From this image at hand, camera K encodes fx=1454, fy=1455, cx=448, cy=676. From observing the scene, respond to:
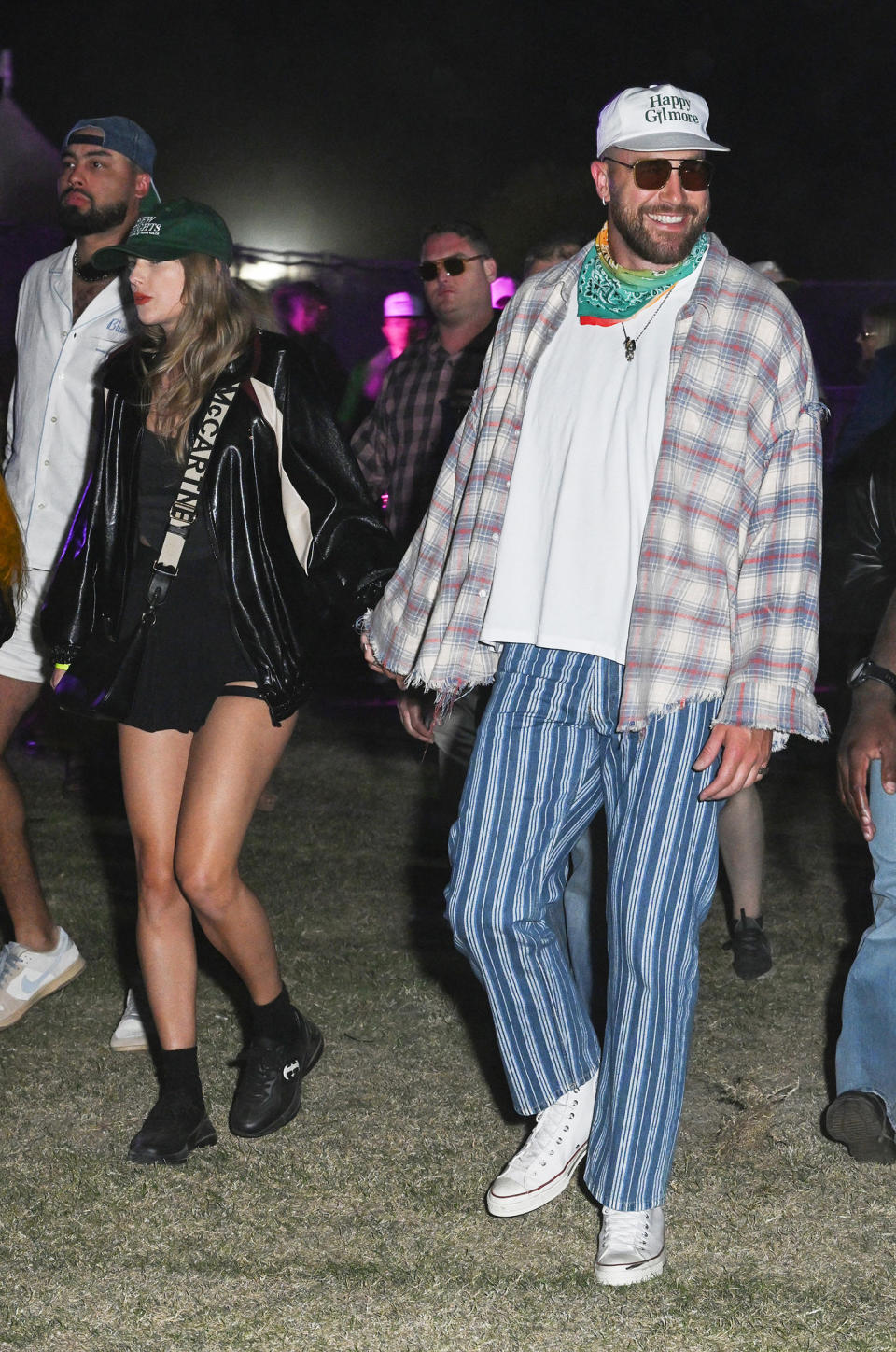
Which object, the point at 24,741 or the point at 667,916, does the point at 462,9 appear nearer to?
the point at 24,741

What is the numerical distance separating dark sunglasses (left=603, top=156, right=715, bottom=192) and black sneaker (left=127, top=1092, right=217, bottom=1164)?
231 centimetres

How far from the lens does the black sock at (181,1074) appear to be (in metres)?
3.49

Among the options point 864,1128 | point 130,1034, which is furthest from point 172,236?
point 864,1128

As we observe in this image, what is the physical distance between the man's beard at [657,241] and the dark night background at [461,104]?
28243 millimetres

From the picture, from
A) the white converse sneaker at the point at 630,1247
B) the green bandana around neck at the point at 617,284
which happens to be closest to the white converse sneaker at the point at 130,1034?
the white converse sneaker at the point at 630,1247

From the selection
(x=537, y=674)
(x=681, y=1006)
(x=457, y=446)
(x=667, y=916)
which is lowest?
(x=681, y=1006)

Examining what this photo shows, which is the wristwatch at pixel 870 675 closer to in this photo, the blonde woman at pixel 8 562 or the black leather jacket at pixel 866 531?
the black leather jacket at pixel 866 531

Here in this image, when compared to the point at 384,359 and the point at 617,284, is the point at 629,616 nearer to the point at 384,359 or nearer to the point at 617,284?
the point at 617,284

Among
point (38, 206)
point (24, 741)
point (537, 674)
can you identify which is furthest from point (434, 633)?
point (38, 206)

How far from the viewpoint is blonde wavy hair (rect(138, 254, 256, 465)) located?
A: 3.36 m

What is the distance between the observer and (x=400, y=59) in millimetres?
36312

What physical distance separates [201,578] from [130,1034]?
57.6 inches

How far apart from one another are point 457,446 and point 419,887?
2.84m

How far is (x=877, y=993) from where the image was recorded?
3.43 m
